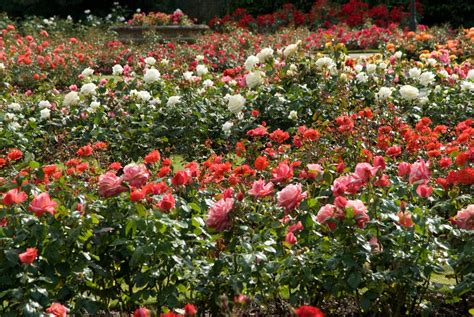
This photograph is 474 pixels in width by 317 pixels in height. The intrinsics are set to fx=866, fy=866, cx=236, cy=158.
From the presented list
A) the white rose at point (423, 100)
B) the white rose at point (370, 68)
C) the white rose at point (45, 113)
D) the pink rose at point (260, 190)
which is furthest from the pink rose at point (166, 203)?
the white rose at point (370, 68)

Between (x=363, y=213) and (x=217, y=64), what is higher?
(x=363, y=213)

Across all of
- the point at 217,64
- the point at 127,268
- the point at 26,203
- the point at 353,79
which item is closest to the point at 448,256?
the point at 127,268

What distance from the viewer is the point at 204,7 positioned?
65.2ft

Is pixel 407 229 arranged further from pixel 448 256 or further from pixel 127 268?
pixel 127 268

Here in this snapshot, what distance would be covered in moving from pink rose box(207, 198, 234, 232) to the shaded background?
52.7 ft

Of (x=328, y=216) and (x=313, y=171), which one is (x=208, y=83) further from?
(x=328, y=216)

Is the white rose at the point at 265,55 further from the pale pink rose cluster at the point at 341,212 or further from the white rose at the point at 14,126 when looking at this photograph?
the pale pink rose cluster at the point at 341,212

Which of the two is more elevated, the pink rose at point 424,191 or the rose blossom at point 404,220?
the pink rose at point 424,191

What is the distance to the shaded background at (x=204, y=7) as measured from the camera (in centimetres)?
1830

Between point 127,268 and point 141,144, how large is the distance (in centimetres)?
320

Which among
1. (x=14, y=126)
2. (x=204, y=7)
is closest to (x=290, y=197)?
(x=14, y=126)

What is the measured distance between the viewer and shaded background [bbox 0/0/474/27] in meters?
18.3

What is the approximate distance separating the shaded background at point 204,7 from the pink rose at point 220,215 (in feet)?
52.7

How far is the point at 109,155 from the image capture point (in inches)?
243
